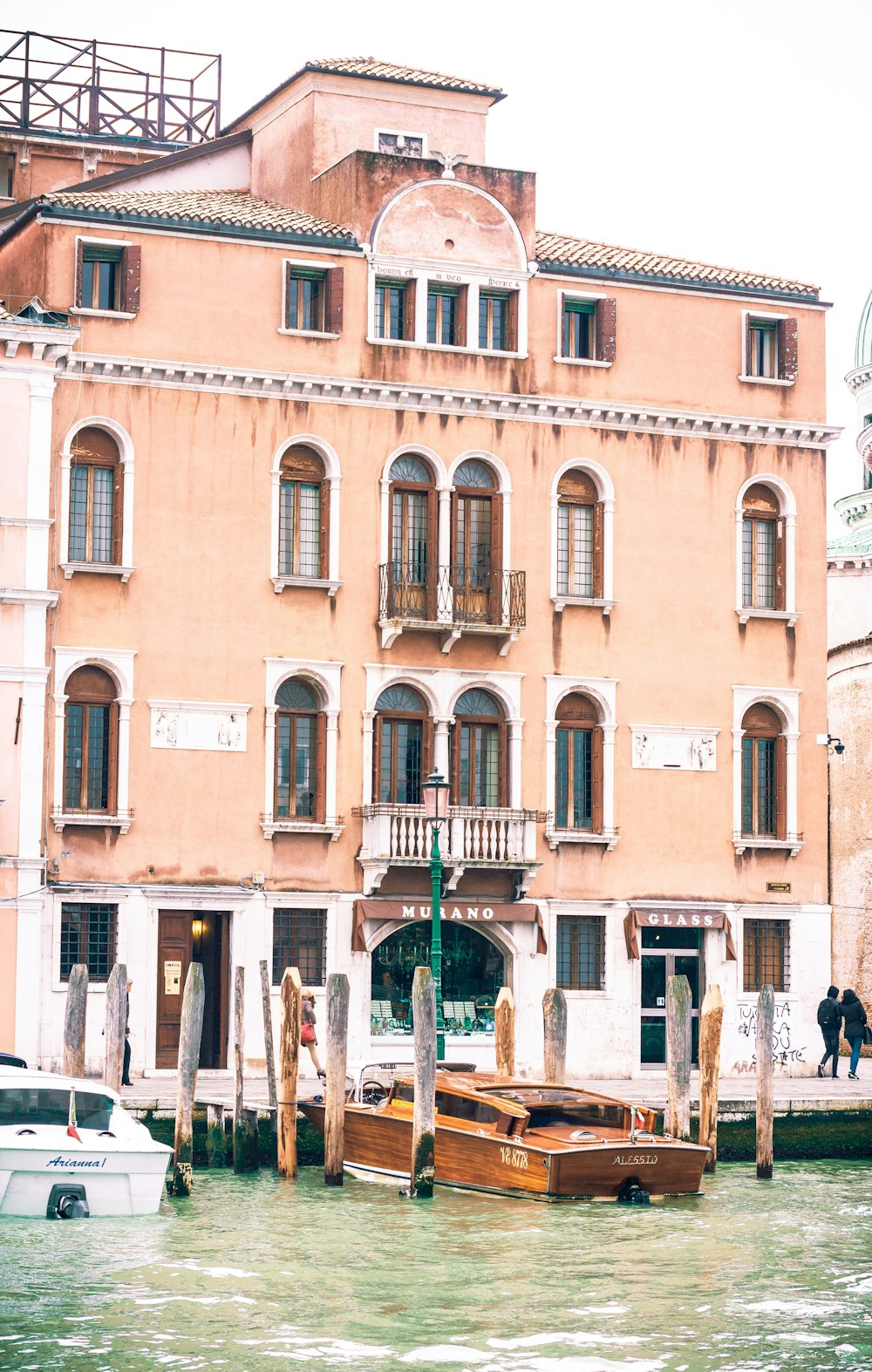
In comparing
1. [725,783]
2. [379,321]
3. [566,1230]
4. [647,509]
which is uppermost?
[379,321]

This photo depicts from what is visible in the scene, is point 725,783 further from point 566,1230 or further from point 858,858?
point 566,1230

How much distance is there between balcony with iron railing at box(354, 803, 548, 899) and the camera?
37375 mm

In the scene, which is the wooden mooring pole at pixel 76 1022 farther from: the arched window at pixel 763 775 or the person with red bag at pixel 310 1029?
the arched window at pixel 763 775

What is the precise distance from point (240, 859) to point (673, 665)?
304 inches

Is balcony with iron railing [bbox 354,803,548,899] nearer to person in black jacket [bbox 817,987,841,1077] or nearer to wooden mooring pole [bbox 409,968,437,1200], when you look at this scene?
person in black jacket [bbox 817,987,841,1077]

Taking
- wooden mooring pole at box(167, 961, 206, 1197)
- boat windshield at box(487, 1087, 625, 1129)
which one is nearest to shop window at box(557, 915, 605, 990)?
boat windshield at box(487, 1087, 625, 1129)

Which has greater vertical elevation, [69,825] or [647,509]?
[647,509]

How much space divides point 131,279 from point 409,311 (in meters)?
4.48

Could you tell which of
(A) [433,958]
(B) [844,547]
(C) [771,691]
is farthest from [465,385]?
(B) [844,547]

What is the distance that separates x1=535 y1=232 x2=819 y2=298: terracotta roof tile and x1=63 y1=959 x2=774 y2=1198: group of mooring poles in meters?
12.4

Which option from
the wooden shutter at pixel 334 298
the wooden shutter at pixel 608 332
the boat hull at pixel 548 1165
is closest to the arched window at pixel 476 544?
the wooden shutter at pixel 608 332

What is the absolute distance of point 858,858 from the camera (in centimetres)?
4594

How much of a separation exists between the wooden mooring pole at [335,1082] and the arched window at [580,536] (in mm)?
11373

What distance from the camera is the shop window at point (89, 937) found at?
3616cm
